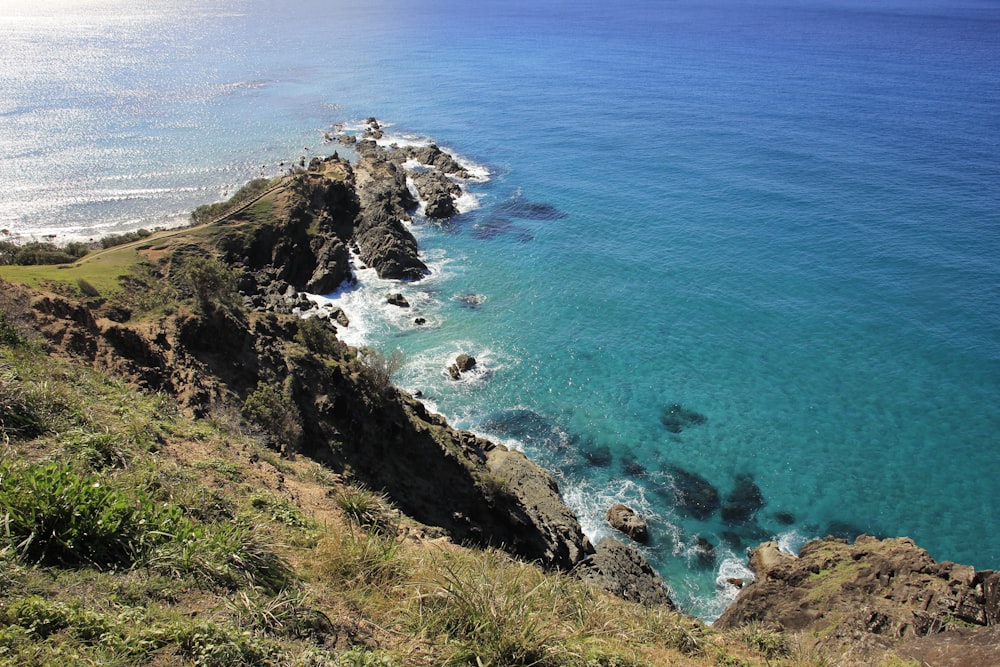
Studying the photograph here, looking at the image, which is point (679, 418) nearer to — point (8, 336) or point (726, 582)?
point (726, 582)

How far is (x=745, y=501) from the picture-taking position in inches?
1153

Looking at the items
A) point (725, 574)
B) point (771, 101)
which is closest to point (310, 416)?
point (725, 574)

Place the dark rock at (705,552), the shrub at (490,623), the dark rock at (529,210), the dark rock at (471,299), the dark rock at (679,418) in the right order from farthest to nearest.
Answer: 1. the dark rock at (529,210)
2. the dark rock at (471,299)
3. the dark rock at (679,418)
4. the dark rock at (705,552)
5. the shrub at (490,623)

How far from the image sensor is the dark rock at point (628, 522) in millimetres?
27438

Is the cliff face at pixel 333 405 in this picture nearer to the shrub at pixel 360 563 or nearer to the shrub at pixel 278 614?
the shrub at pixel 360 563

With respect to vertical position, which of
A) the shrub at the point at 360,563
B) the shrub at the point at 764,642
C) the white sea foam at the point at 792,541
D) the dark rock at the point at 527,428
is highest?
the shrub at the point at 360,563

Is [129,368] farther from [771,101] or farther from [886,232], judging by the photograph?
[771,101]

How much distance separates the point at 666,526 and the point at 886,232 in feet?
142

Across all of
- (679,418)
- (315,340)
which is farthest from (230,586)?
Answer: (679,418)

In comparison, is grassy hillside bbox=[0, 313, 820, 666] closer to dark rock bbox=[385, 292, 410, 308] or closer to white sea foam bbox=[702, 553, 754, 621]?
white sea foam bbox=[702, 553, 754, 621]

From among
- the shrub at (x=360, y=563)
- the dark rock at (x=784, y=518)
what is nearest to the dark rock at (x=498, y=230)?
the dark rock at (x=784, y=518)

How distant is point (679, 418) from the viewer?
34.4 meters

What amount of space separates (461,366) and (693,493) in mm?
17052

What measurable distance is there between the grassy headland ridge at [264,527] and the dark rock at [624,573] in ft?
0.44
